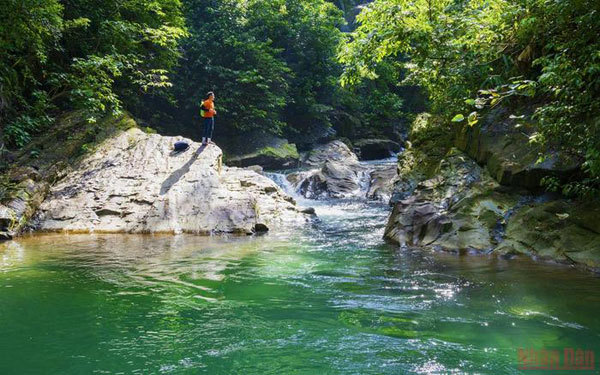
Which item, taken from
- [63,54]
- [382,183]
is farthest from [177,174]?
[382,183]

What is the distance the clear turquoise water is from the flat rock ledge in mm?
2469

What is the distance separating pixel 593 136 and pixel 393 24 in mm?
4090

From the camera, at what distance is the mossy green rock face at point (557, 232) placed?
630 cm

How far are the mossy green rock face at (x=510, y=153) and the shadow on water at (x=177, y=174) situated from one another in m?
7.03

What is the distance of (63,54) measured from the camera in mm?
14250

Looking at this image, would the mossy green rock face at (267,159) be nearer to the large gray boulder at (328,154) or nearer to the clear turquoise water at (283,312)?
the large gray boulder at (328,154)

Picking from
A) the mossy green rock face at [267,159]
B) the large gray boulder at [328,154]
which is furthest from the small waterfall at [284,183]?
the large gray boulder at [328,154]

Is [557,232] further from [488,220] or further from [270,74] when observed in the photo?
[270,74]

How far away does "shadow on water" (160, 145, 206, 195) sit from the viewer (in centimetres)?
1083

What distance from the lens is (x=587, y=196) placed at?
6.86m

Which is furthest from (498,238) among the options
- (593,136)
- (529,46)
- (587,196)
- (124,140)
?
(124,140)

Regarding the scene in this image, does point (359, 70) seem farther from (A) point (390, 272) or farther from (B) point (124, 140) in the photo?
(B) point (124, 140)

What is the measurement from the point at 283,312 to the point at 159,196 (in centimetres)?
699

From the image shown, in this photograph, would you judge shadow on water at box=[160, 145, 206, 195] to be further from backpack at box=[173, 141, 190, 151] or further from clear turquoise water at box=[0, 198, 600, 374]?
clear turquoise water at box=[0, 198, 600, 374]
